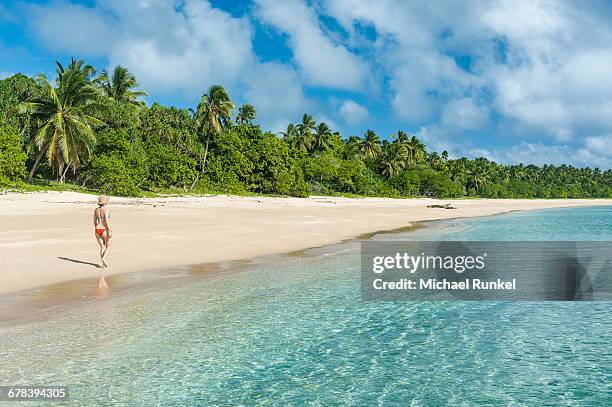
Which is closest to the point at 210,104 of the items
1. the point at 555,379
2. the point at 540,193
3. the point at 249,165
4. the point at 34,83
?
the point at 249,165

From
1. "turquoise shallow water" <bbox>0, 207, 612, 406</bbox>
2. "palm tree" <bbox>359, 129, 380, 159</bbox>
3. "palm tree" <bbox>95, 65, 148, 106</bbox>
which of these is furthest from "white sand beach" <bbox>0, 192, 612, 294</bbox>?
"palm tree" <bbox>359, 129, 380, 159</bbox>

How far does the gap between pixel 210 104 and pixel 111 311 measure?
5618cm

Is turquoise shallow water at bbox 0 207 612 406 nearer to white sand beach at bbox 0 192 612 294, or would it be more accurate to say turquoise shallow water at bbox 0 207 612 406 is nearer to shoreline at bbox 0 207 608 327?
shoreline at bbox 0 207 608 327

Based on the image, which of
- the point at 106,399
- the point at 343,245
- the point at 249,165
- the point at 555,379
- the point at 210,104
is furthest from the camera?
the point at 210,104

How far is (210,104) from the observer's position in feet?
207

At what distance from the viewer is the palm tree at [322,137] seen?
90312 millimetres

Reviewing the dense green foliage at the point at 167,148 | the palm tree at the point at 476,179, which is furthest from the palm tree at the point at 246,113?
the palm tree at the point at 476,179

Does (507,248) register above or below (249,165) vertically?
below

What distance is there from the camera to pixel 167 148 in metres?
49.3

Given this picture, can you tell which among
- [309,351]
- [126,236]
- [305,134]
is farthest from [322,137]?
[309,351]

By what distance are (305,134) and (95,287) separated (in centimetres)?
7976

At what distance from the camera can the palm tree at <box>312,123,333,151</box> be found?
90312 mm

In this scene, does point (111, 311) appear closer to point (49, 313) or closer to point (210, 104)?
point (49, 313)

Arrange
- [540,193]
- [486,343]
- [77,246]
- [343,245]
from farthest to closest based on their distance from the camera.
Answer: [540,193]
[343,245]
[77,246]
[486,343]
